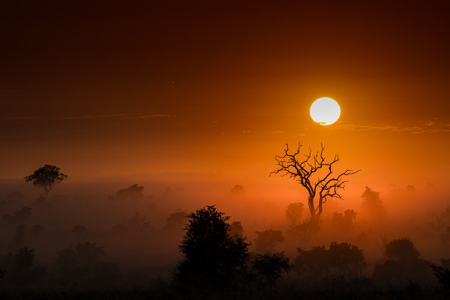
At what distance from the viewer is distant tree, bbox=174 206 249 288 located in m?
22.4

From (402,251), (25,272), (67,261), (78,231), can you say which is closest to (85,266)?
(67,261)

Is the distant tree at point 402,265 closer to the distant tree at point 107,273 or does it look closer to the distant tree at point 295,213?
the distant tree at point 107,273

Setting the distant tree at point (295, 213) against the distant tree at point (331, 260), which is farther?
the distant tree at point (295, 213)

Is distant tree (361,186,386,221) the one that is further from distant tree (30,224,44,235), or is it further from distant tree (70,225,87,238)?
distant tree (30,224,44,235)

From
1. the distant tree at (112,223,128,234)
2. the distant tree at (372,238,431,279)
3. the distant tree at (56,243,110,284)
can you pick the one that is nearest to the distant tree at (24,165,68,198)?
the distant tree at (112,223,128,234)

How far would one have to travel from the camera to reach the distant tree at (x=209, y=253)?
22391 mm

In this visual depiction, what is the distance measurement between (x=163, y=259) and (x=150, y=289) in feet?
247

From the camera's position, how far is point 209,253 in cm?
2291

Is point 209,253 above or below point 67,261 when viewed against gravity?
below

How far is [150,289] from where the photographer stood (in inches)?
814

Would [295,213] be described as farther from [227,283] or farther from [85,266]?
[227,283]

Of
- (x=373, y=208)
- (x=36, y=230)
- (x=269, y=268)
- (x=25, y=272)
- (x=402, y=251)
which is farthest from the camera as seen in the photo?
(x=373, y=208)

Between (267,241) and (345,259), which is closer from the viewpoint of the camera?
(345,259)

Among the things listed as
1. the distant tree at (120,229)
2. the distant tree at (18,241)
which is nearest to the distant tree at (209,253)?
the distant tree at (18,241)
